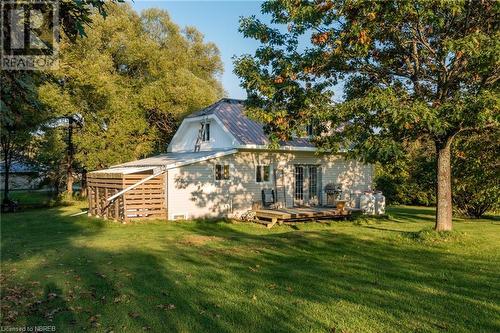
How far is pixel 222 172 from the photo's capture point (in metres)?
22.1

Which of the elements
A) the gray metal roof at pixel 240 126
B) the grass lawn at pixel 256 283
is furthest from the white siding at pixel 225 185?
the grass lawn at pixel 256 283

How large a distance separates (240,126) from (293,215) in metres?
6.22

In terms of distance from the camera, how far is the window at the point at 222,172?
2203 centimetres

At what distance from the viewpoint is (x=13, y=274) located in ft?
29.8

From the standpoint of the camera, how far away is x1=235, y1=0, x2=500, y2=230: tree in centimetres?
1077

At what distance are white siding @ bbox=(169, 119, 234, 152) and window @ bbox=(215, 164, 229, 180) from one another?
1.17 m

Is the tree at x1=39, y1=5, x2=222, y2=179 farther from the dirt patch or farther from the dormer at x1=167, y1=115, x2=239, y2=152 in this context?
the dirt patch

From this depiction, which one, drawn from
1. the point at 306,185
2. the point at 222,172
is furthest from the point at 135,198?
the point at 306,185

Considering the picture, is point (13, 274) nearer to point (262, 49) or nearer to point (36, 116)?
point (262, 49)

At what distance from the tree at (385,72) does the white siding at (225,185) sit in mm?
7748

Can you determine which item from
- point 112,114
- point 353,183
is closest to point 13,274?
point 353,183

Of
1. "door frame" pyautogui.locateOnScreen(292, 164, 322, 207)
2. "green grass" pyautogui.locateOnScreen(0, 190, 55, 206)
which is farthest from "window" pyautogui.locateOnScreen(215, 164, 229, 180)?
"green grass" pyautogui.locateOnScreen(0, 190, 55, 206)

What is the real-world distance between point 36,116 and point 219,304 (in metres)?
23.7

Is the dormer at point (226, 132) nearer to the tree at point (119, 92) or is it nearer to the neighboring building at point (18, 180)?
the tree at point (119, 92)
